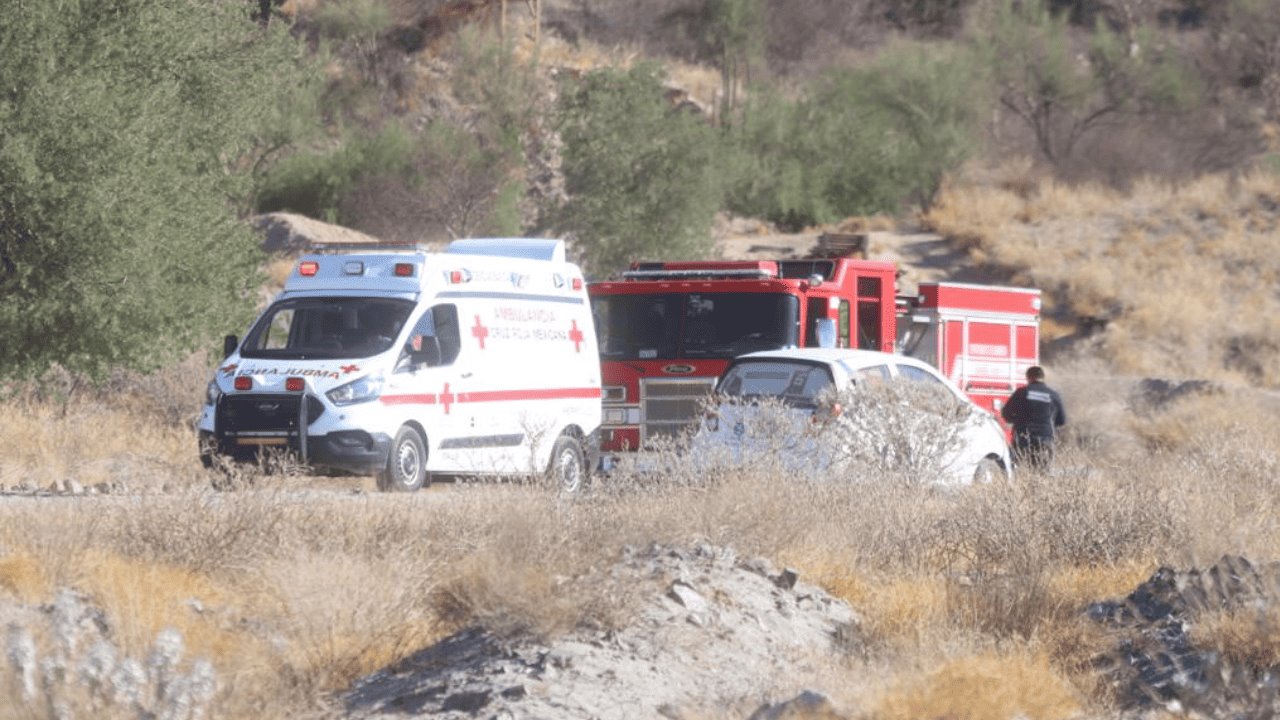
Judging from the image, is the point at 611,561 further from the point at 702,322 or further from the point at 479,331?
the point at 702,322

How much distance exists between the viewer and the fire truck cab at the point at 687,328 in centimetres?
1952

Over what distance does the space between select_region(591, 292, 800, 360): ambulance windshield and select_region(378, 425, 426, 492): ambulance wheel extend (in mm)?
3844

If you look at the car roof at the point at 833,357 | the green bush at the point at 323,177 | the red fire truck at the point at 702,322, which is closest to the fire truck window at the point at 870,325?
the red fire truck at the point at 702,322

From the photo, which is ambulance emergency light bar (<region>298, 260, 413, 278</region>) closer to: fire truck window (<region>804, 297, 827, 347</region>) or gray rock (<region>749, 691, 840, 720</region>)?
fire truck window (<region>804, 297, 827, 347</region>)

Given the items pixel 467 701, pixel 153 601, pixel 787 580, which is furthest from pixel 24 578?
pixel 787 580

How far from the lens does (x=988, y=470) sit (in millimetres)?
17000

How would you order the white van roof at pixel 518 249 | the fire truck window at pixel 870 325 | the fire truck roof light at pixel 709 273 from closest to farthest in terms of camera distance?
the white van roof at pixel 518 249, the fire truck roof light at pixel 709 273, the fire truck window at pixel 870 325

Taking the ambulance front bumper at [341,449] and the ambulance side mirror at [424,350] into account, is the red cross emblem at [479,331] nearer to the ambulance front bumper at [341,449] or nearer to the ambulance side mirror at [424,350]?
the ambulance side mirror at [424,350]

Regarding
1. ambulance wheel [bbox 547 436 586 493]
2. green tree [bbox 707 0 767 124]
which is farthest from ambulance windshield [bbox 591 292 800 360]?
green tree [bbox 707 0 767 124]

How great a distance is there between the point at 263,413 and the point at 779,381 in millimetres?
4488

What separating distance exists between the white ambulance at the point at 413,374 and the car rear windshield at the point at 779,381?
1.81 meters

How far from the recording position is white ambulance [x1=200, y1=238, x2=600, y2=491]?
1616cm

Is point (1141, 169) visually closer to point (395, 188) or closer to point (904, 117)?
point (904, 117)

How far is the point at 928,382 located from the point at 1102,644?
21.8 feet
